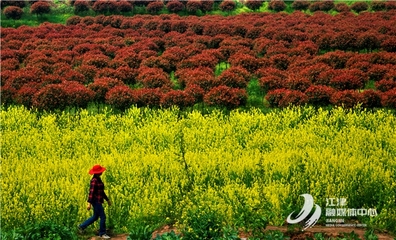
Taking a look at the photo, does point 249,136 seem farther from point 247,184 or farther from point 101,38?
point 101,38

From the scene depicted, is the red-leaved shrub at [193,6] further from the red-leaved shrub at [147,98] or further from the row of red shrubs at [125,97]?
the red-leaved shrub at [147,98]

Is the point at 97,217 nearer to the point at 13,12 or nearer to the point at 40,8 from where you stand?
the point at 13,12

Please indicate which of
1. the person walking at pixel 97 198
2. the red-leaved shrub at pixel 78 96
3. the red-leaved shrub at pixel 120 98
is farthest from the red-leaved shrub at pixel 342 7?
the person walking at pixel 97 198

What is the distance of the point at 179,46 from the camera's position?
18266mm

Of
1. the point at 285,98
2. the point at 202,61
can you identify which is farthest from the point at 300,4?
the point at 285,98

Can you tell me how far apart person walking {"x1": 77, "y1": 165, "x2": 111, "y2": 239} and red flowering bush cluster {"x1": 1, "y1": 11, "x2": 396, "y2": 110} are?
5.91 metres

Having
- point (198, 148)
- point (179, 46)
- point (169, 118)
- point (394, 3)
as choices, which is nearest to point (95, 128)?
point (169, 118)

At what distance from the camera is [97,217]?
22.7 ft

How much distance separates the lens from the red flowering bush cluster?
12750 millimetres

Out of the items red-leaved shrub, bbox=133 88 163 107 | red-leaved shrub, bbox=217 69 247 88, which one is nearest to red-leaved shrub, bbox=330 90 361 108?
red-leaved shrub, bbox=217 69 247 88

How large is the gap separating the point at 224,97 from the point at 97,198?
6322 mm

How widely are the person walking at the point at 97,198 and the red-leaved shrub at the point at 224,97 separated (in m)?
6.03

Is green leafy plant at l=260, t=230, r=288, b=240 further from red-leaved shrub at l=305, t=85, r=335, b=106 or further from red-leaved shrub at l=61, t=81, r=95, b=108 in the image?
red-leaved shrub at l=61, t=81, r=95, b=108

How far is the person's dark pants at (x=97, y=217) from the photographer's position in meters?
6.84
